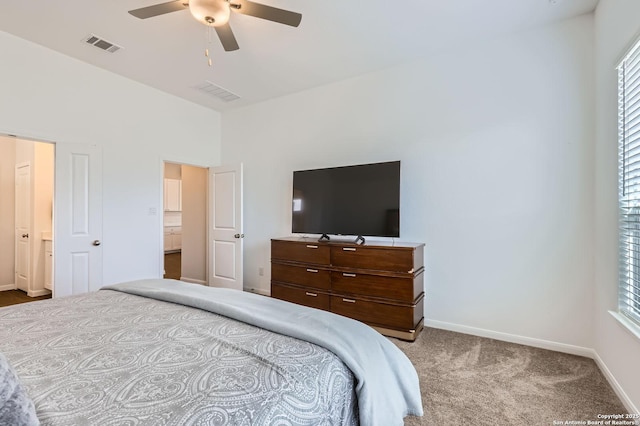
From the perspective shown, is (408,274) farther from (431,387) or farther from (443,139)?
(443,139)

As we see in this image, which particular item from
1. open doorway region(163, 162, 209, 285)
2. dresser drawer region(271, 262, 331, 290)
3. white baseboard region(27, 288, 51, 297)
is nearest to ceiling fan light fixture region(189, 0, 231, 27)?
dresser drawer region(271, 262, 331, 290)

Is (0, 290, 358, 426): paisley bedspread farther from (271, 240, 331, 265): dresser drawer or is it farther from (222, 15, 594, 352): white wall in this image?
(222, 15, 594, 352): white wall

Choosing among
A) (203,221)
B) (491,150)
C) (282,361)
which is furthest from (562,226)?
(203,221)

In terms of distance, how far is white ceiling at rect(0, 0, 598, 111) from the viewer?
2.54 metres

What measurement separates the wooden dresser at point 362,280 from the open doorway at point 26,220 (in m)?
3.56

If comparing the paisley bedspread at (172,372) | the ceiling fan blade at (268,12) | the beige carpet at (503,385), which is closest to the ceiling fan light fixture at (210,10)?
the ceiling fan blade at (268,12)

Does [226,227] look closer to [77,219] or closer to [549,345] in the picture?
[77,219]

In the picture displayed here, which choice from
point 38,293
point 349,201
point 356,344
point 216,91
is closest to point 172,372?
point 356,344

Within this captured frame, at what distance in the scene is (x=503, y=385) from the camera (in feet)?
7.02

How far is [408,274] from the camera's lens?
2.90m

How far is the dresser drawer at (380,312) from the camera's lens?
2912mm

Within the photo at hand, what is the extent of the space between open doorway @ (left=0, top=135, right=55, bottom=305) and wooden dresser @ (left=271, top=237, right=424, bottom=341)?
3564 millimetres

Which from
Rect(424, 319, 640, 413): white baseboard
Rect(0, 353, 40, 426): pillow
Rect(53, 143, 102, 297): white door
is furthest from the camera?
Rect(53, 143, 102, 297): white door

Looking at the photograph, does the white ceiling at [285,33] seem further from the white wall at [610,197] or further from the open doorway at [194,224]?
the open doorway at [194,224]
